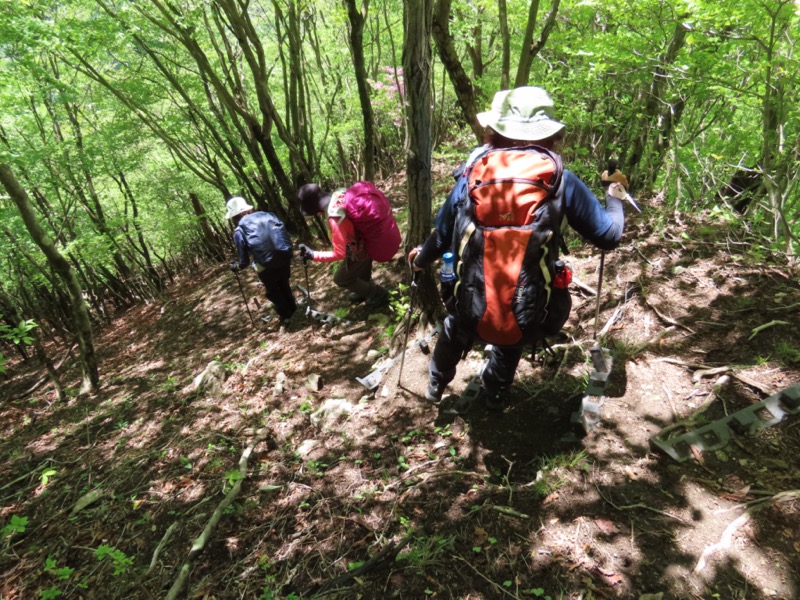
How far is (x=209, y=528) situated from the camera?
113 inches

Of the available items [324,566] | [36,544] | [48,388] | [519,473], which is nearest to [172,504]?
[36,544]

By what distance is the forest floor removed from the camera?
2.11m

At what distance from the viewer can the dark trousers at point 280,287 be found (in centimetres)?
587

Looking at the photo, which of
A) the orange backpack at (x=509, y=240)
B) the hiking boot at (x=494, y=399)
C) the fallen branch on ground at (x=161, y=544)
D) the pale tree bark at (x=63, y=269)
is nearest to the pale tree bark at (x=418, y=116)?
the orange backpack at (x=509, y=240)

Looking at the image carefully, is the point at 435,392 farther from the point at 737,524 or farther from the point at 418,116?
the point at 418,116

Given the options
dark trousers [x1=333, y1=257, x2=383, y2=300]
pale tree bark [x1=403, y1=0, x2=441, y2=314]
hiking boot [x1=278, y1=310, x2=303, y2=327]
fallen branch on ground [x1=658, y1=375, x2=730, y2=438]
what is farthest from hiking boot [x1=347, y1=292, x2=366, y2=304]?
fallen branch on ground [x1=658, y1=375, x2=730, y2=438]

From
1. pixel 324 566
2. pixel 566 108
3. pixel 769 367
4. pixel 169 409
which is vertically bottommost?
pixel 169 409

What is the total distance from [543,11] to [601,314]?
508cm

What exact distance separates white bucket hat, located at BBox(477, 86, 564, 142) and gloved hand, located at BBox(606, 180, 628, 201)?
0.54m

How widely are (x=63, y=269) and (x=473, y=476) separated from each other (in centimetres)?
628

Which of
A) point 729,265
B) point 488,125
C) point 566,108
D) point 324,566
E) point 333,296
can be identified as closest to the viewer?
point 488,125

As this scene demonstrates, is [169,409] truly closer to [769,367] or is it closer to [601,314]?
[601,314]

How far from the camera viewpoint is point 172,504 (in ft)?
10.8

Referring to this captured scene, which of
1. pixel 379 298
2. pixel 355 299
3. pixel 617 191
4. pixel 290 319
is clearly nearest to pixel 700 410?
pixel 617 191
